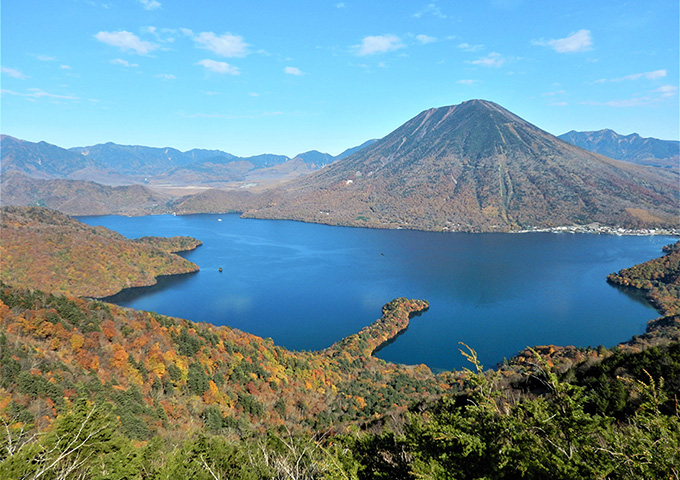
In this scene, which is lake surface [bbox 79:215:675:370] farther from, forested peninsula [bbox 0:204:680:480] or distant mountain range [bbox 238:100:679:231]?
distant mountain range [bbox 238:100:679:231]

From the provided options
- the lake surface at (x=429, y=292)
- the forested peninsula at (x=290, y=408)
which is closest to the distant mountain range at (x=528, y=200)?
the lake surface at (x=429, y=292)

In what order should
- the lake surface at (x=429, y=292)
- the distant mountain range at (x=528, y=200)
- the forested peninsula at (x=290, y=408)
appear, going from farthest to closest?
the distant mountain range at (x=528, y=200) < the lake surface at (x=429, y=292) < the forested peninsula at (x=290, y=408)

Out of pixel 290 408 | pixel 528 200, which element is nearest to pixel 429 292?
pixel 290 408

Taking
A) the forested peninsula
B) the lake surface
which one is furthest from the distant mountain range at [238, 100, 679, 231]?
the forested peninsula

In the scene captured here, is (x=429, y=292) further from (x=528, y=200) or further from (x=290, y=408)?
(x=528, y=200)

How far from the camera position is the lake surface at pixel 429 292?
4950cm

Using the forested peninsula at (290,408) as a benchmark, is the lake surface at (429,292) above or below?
below

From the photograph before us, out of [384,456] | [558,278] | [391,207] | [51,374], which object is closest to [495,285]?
[558,278]

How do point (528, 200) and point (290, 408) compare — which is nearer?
point (290, 408)

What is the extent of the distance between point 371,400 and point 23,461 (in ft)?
86.7

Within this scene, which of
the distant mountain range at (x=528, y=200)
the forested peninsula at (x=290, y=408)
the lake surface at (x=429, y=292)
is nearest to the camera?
the forested peninsula at (x=290, y=408)

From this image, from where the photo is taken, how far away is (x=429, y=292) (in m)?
67.6

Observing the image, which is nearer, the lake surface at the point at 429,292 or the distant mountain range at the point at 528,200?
the lake surface at the point at 429,292

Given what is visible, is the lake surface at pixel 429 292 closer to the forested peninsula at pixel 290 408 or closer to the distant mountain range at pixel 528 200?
the forested peninsula at pixel 290 408
